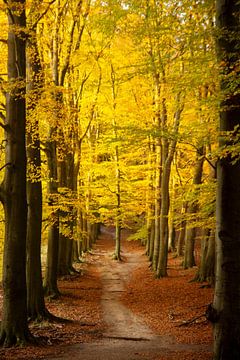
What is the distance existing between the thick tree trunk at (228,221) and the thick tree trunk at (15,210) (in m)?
4.10

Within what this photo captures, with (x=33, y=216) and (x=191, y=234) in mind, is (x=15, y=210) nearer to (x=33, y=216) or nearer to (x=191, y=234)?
(x=33, y=216)

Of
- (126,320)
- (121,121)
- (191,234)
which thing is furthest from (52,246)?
(121,121)

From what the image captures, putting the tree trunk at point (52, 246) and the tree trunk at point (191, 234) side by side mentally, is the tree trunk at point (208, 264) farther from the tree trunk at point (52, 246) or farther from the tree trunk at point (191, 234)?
the tree trunk at point (52, 246)

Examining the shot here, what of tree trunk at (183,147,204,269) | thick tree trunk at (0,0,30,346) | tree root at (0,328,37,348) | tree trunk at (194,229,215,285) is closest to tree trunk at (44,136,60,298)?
thick tree trunk at (0,0,30,346)

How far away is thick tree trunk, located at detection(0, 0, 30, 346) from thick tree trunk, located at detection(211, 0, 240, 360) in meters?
4.10

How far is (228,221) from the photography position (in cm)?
643

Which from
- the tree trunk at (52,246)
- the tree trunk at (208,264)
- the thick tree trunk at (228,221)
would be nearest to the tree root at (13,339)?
the thick tree trunk at (228,221)

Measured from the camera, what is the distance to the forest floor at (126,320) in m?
8.02

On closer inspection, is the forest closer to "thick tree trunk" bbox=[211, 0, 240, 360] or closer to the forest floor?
"thick tree trunk" bbox=[211, 0, 240, 360]

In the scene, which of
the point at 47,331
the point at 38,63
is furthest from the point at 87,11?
the point at 47,331

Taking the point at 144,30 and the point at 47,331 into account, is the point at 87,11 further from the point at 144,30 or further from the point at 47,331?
the point at 47,331

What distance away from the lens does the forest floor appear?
802 centimetres

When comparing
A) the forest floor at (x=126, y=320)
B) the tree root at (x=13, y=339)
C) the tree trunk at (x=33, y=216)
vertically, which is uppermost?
the tree trunk at (x=33, y=216)

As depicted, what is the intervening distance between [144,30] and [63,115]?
320cm
